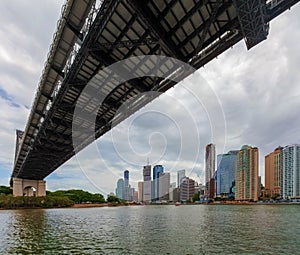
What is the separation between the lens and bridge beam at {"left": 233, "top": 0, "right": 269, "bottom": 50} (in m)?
13.7

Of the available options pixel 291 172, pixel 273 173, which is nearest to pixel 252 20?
pixel 291 172

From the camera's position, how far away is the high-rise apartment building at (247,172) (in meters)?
168

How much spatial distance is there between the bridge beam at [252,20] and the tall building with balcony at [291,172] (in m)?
164

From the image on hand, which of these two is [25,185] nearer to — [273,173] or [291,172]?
[291,172]

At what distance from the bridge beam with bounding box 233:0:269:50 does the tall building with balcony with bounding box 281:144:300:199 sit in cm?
16373

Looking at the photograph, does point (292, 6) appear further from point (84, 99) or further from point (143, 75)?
point (84, 99)

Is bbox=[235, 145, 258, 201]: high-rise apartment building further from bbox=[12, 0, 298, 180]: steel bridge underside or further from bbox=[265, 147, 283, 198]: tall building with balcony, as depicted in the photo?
bbox=[12, 0, 298, 180]: steel bridge underside

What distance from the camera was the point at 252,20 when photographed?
14.7 m

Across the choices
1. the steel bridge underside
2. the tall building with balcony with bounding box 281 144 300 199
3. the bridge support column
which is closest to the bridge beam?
the steel bridge underside

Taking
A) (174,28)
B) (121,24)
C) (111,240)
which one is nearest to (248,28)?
(174,28)

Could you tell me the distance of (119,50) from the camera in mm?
21781

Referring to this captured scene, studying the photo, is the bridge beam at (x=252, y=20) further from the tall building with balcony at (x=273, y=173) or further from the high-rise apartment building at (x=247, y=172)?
the tall building with balcony at (x=273, y=173)

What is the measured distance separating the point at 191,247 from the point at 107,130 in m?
27.2

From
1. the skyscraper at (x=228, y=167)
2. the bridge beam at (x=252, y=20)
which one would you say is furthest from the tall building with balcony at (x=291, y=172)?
the bridge beam at (x=252, y=20)
